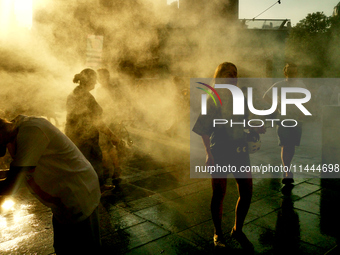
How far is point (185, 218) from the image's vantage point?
344 cm

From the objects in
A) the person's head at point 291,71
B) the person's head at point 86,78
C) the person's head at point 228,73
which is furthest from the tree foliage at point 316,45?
the person's head at point 86,78

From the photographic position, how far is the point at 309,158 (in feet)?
20.5

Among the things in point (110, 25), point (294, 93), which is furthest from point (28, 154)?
point (110, 25)

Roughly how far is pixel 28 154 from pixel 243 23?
16529 millimetres

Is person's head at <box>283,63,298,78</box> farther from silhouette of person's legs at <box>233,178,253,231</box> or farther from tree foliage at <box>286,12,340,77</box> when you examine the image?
tree foliage at <box>286,12,340,77</box>

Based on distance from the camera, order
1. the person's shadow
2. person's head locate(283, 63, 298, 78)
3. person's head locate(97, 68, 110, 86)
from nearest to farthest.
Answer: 1. the person's shadow
2. person's head locate(283, 63, 298, 78)
3. person's head locate(97, 68, 110, 86)

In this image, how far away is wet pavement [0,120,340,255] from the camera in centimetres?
282

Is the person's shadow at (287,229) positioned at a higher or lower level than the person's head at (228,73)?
lower

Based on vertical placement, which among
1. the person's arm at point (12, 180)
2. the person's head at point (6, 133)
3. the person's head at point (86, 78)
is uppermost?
the person's head at point (86, 78)

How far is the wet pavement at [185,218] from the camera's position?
9.26 feet

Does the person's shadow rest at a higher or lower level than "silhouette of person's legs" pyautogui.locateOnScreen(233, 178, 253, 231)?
lower

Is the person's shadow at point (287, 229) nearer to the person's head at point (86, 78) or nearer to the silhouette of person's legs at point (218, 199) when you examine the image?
the silhouette of person's legs at point (218, 199)

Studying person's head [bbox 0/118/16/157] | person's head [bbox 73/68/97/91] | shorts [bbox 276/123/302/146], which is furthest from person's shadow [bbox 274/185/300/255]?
person's head [bbox 73/68/97/91]

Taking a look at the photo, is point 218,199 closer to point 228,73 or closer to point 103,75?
point 228,73
